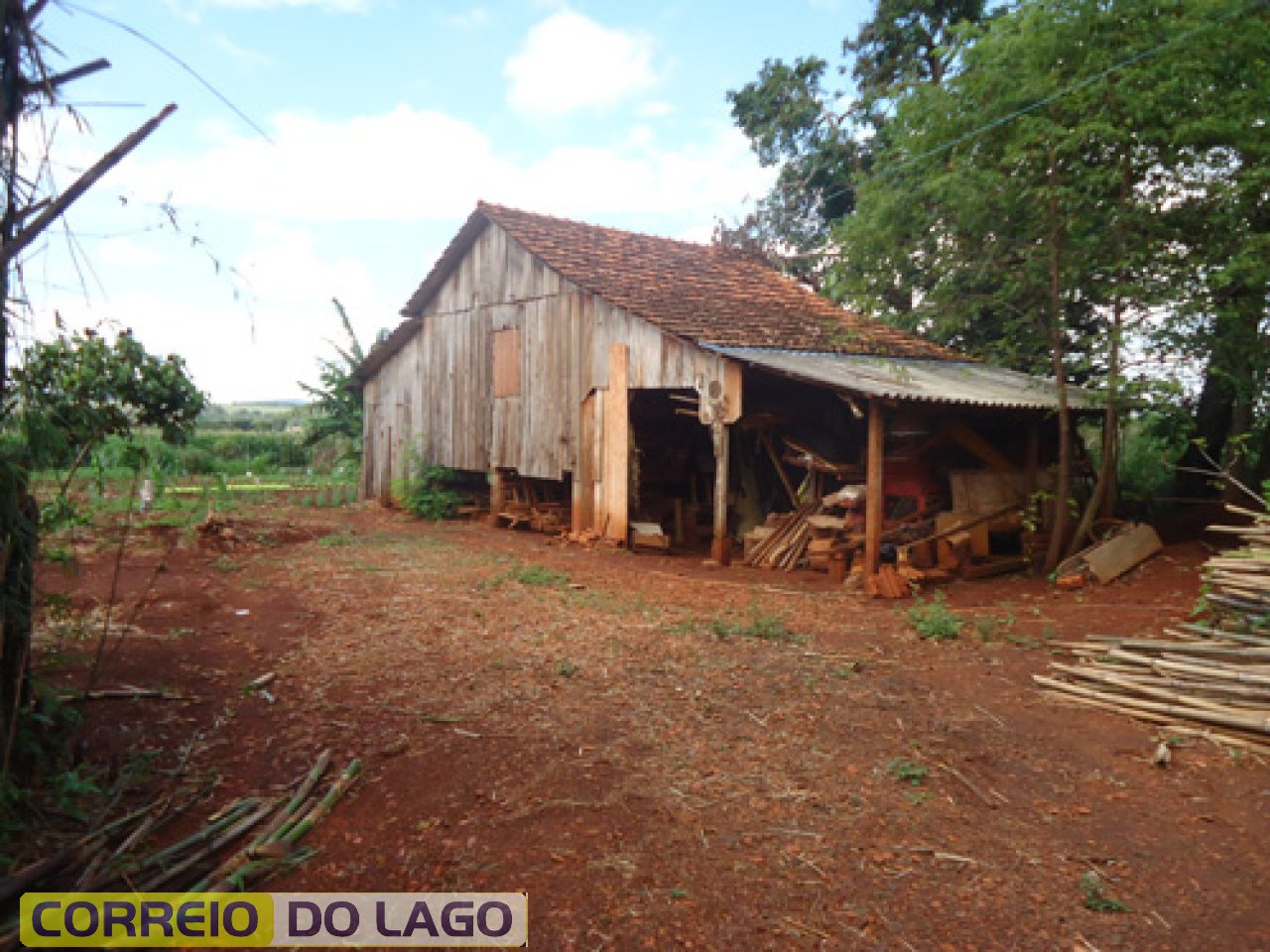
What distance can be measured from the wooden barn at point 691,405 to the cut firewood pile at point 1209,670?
408 centimetres

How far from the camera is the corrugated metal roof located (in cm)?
983

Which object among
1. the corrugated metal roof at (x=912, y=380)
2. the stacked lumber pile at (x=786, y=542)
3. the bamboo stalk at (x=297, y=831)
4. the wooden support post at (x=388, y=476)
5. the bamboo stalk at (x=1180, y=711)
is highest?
the corrugated metal roof at (x=912, y=380)

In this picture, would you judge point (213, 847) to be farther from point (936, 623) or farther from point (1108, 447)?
point (1108, 447)

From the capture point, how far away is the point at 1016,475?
38.0ft

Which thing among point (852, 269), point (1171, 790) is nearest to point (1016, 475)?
point (852, 269)

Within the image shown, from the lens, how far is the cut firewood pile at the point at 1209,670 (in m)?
4.74

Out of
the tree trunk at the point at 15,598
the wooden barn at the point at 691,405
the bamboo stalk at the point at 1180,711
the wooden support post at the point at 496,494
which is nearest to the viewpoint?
the tree trunk at the point at 15,598

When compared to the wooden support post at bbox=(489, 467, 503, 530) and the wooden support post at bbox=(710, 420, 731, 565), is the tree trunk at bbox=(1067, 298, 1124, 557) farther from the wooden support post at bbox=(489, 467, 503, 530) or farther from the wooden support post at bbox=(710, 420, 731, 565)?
the wooden support post at bbox=(489, 467, 503, 530)

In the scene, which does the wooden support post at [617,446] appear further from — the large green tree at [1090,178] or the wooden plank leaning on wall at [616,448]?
the large green tree at [1090,178]

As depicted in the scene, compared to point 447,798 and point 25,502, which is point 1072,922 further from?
point 25,502

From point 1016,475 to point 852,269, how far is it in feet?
12.5

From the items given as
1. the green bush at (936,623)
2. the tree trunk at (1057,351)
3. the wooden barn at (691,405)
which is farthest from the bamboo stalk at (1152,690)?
the tree trunk at (1057,351)

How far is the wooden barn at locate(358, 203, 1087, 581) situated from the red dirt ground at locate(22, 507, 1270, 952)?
3.21 meters

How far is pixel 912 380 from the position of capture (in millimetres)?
11273
